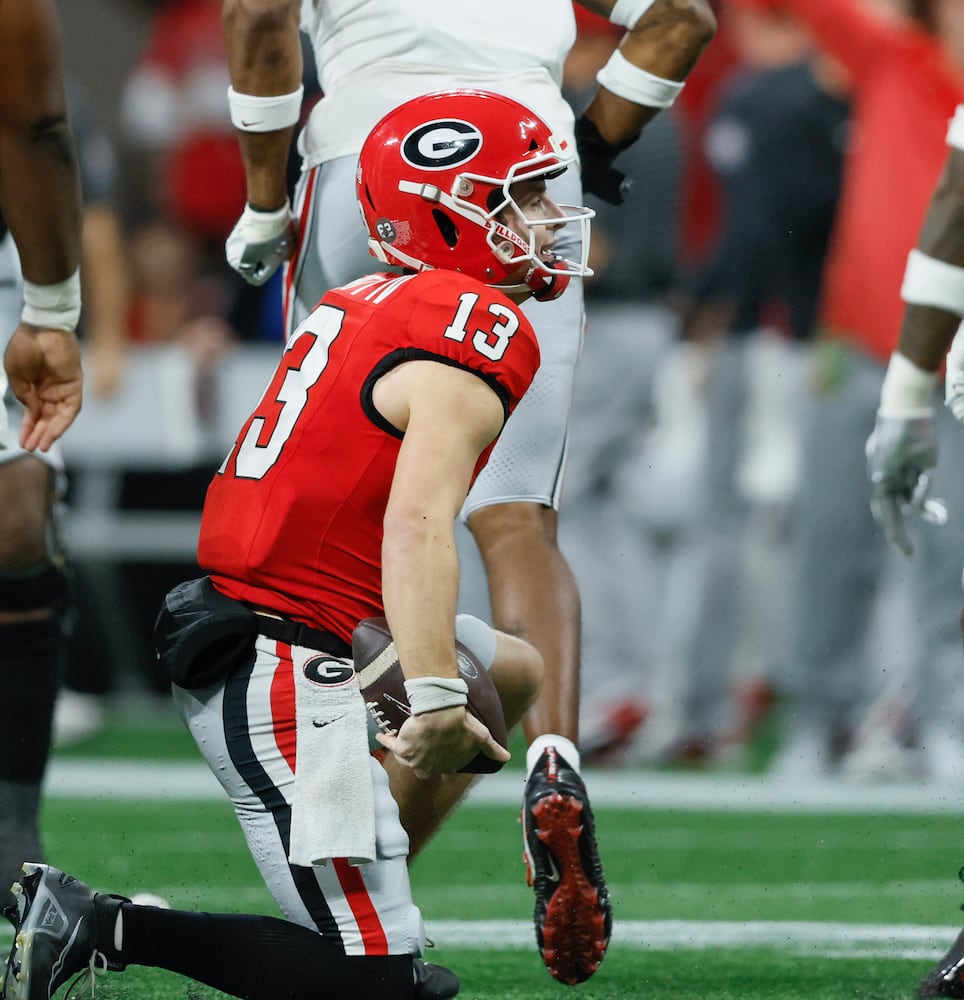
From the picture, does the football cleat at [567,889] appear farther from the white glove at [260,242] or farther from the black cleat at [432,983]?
the white glove at [260,242]

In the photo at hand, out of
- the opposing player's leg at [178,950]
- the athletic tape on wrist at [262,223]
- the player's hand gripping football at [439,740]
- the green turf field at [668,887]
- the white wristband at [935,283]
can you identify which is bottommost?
the green turf field at [668,887]

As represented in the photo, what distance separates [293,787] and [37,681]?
3.94 feet

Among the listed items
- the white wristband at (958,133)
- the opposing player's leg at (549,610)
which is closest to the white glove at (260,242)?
the opposing player's leg at (549,610)

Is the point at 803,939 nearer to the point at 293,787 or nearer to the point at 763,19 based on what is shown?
the point at 293,787

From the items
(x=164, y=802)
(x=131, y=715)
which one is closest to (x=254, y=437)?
(x=164, y=802)

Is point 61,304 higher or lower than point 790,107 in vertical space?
higher

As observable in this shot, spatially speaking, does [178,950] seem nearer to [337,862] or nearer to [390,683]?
[337,862]

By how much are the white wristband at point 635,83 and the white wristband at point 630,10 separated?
7 cm

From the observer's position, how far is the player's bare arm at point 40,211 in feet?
12.1

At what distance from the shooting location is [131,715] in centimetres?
886

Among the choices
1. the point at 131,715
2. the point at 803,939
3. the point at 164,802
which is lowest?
the point at 131,715

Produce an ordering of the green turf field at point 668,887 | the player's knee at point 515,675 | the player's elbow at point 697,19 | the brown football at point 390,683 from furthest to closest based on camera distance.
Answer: the player's elbow at point 697,19 < the green turf field at point 668,887 < the player's knee at point 515,675 < the brown football at point 390,683

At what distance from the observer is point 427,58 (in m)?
4.16

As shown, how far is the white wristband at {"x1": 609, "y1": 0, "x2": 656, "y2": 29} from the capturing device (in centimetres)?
438
